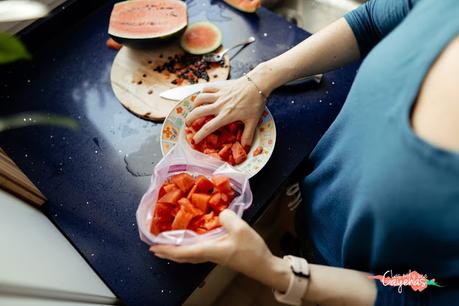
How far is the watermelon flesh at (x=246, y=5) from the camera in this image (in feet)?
4.07

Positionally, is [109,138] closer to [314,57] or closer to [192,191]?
[192,191]

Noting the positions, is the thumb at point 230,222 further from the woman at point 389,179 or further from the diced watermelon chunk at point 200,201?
the diced watermelon chunk at point 200,201

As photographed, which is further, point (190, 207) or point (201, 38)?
point (201, 38)

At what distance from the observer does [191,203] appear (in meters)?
0.81

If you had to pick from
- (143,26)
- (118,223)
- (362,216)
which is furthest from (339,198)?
(143,26)

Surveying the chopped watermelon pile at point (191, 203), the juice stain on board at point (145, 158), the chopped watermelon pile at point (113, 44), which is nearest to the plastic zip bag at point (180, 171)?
the chopped watermelon pile at point (191, 203)

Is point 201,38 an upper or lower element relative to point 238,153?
upper

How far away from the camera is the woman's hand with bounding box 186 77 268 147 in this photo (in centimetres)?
94

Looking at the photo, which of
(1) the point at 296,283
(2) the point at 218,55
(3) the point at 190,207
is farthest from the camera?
(2) the point at 218,55

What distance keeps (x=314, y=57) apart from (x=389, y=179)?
1.54 ft

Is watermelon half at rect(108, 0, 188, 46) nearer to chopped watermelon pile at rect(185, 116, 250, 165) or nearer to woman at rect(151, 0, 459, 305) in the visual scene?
chopped watermelon pile at rect(185, 116, 250, 165)

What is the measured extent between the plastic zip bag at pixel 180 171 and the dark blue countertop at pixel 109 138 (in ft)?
0.32

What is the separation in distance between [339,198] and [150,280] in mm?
492

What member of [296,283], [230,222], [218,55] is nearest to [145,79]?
[218,55]
